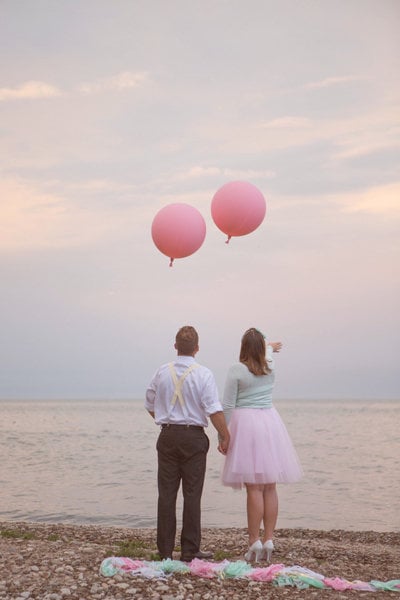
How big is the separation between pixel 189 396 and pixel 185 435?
15.7 inches

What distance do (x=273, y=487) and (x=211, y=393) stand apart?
137 centimetres

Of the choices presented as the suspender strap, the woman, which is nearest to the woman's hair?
the woman

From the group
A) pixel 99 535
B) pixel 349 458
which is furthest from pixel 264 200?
pixel 349 458

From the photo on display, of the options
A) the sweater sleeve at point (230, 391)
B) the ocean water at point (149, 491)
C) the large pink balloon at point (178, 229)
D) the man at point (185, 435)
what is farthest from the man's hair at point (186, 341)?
the ocean water at point (149, 491)

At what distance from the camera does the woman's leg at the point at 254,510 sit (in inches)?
286

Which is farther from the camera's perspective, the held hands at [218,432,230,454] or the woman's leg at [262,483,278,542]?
the woman's leg at [262,483,278,542]

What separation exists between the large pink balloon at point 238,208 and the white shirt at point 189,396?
2362mm

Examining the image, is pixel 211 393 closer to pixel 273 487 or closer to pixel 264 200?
pixel 273 487

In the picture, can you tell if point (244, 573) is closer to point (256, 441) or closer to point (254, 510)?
point (254, 510)

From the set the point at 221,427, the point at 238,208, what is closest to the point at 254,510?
the point at 221,427

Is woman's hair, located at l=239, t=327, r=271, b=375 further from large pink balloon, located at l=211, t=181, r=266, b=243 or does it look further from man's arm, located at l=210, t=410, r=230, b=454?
large pink balloon, located at l=211, t=181, r=266, b=243

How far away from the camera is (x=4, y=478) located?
21047 mm

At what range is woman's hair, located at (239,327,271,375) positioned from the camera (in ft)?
24.2

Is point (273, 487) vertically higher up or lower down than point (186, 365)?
lower down
